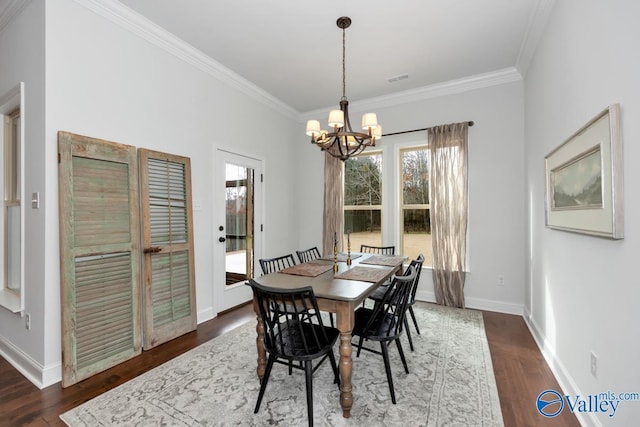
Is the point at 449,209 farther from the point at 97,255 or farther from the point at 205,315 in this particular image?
the point at 97,255

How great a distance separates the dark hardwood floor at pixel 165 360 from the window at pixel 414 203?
1.50m

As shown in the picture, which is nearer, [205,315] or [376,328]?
[376,328]

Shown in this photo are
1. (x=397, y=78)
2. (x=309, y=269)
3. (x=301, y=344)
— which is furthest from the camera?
(x=397, y=78)

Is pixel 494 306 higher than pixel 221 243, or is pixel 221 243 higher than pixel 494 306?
pixel 221 243

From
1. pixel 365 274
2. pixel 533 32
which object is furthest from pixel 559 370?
pixel 533 32

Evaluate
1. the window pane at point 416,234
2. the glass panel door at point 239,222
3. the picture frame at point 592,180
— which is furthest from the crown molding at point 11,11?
the window pane at point 416,234

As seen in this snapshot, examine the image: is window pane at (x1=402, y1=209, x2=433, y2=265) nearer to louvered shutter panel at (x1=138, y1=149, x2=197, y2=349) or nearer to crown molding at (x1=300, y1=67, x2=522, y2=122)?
crown molding at (x1=300, y1=67, x2=522, y2=122)

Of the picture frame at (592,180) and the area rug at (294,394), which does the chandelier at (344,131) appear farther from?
the area rug at (294,394)

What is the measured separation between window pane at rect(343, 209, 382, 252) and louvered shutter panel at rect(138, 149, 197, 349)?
245cm

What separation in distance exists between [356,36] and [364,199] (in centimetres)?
241

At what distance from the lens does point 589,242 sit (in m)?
1.81

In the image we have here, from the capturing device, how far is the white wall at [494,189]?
3.70 metres

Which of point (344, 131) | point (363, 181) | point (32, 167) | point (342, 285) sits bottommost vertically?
point (342, 285)

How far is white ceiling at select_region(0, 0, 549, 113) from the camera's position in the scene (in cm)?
260
